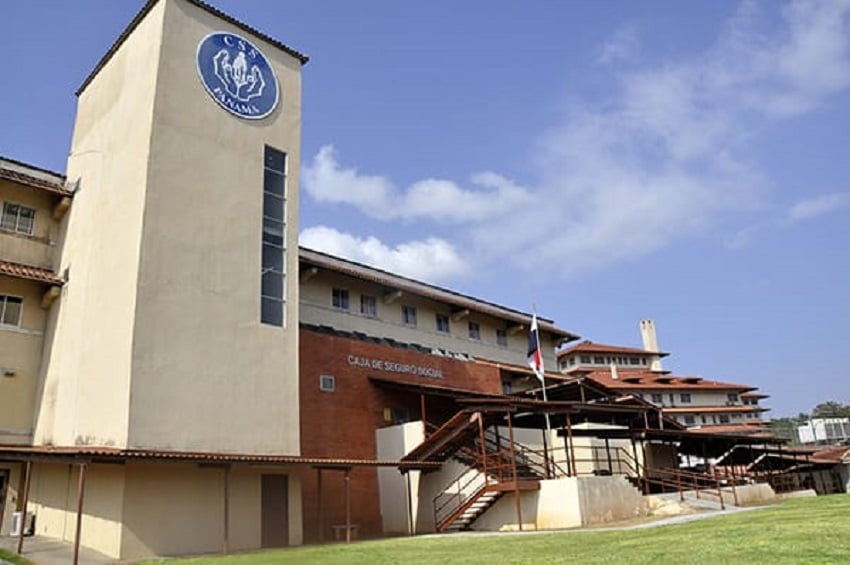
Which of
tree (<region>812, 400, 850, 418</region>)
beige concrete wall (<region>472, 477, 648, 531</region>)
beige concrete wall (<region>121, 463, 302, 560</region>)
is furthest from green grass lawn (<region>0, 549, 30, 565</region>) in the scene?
tree (<region>812, 400, 850, 418</region>)

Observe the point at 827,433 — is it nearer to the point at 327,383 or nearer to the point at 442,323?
the point at 442,323

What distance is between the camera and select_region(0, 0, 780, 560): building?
18297mm

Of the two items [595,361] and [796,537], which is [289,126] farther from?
[595,361]

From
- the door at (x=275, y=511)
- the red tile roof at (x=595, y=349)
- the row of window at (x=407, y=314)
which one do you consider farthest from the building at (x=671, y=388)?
the door at (x=275, y=511)

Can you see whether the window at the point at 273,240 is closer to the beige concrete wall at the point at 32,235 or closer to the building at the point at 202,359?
the building at the point at 202,359

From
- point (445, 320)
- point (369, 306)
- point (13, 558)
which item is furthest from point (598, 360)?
point (13, 558)

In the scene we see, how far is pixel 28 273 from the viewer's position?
22.0 meters

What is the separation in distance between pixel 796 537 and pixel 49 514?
19106 millimetres

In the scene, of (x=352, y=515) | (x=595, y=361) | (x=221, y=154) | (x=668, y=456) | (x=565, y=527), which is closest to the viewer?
(x=565, y=527)

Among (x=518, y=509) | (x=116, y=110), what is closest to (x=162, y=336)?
(x=116, y=110)

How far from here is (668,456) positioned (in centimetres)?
3603

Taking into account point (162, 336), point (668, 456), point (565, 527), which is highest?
point (162, 336)

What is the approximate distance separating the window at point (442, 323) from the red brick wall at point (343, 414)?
543 centimetres

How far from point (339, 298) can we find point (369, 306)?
1759 mm
